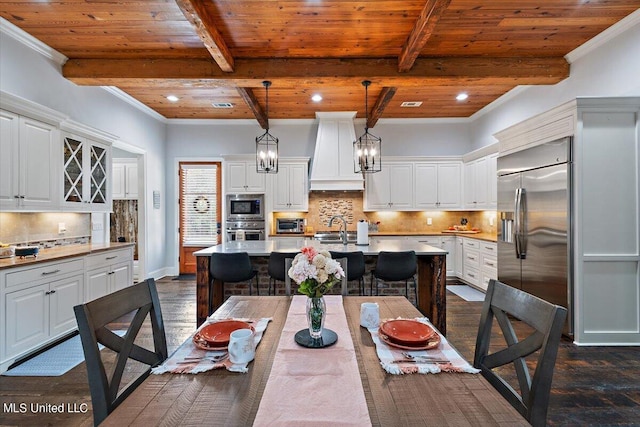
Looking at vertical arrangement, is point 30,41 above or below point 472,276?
above

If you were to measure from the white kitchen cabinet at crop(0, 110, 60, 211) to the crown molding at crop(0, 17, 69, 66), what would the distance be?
2.72 feet

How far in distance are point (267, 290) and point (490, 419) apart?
9.85 feet

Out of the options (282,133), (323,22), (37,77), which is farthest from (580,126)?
(37,77)

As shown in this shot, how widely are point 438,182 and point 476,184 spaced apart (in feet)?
2.22

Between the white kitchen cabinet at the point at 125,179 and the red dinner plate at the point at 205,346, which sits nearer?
the red dinner plate at the point at 205,346

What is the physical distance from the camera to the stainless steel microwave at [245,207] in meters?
6.02

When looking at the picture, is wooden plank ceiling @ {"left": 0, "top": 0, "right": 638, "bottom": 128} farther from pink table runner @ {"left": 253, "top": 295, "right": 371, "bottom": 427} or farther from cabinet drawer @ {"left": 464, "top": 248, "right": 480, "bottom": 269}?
pink table runner @ {"left": 253, "top": 295, "right": 371, "bottom": 427}

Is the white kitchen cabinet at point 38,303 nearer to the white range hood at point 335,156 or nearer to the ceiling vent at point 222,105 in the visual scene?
the ceiling vent at point 222,105

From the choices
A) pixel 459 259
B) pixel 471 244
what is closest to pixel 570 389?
pixel 471 244

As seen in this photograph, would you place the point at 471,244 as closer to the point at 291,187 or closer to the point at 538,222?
the point at 538,222

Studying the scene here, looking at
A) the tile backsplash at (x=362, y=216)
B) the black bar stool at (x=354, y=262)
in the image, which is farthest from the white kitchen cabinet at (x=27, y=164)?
the tile backsplash at (x=362, y=216)

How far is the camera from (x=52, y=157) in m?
3.37

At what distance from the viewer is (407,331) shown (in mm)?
1421

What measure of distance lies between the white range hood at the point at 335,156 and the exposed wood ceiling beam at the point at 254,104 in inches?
37.9
